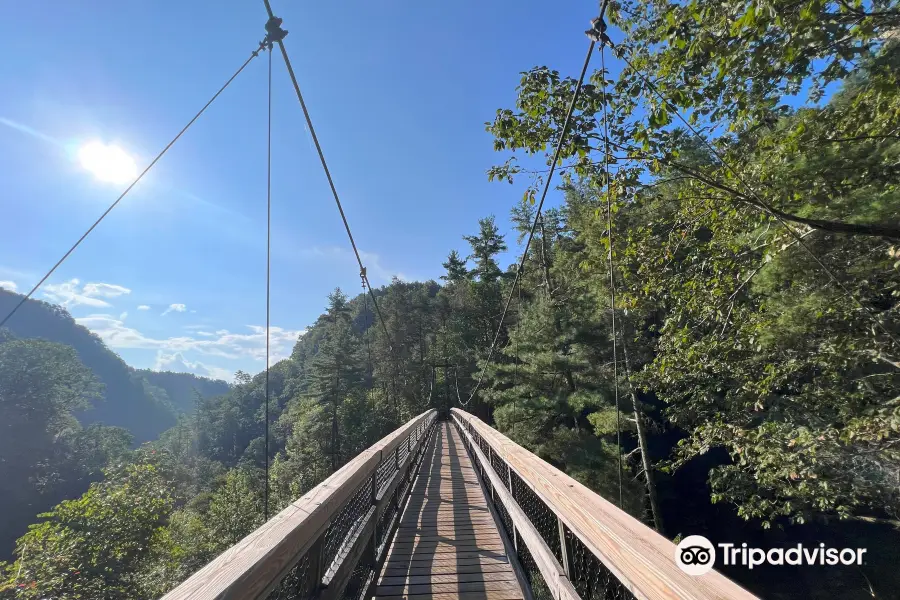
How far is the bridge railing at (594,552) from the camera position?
2.72 feet

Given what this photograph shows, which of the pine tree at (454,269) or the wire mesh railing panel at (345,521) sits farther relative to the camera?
the pine tree at (454,269)

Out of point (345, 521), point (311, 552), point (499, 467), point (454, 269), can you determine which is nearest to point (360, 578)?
point (345, 521)

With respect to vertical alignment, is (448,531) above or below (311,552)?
below

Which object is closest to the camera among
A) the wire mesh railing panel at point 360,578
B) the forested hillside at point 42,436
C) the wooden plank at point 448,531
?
the wire mesh railing panel at point 360,578

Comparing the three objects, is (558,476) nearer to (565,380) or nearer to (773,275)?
(773,275)

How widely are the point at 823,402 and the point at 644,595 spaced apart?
6129mm

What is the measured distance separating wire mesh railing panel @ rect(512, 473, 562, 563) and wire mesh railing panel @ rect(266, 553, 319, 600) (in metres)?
1.17

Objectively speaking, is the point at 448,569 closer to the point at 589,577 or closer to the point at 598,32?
the point at 589,577

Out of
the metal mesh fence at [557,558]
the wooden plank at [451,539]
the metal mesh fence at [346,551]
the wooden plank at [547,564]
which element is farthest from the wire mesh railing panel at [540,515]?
the metal mesh fence at [346,551]

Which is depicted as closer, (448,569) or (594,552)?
(594,552)

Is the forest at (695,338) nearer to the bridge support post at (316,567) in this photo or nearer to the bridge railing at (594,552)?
the bridge railing at (594,552)

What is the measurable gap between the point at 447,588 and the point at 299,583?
1331 millimetres

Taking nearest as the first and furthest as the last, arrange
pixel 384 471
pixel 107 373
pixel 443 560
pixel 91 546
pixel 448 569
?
pixel 448 569
pixel 443 560
pixel 384 471
pixel 91 546
pixel 107 373

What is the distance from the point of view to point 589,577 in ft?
5.54
